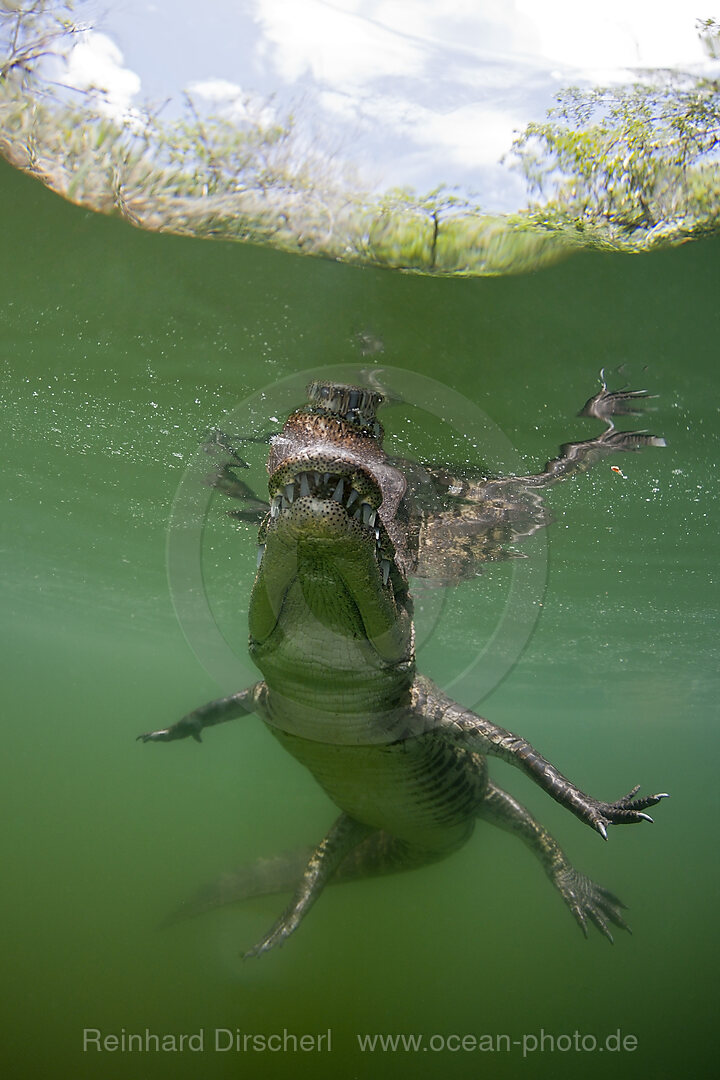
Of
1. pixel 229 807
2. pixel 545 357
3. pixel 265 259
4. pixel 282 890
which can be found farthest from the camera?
pixel 229 807

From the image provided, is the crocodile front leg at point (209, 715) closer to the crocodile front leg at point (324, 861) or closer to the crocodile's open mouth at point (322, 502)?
the crocodile front leg at point (324, 861)

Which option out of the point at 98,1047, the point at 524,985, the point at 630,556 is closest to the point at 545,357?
the point at 630,556

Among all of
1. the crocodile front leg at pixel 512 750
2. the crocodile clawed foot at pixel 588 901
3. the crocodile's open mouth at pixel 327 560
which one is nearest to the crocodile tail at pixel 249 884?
the crocodile clawed foot at pixel 588 901

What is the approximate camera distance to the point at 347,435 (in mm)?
4223

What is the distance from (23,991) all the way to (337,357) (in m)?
12.2

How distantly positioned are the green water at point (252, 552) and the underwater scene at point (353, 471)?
0.06 metres

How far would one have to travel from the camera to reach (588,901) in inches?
248

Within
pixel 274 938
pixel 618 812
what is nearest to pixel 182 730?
pixel 274 938

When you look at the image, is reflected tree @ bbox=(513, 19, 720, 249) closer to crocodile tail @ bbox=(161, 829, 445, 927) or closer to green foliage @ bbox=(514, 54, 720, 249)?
green foliage @ bbox=(514, 54, 720, 249)

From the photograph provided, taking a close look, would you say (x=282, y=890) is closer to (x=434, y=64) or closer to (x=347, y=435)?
(x=347, y=435)

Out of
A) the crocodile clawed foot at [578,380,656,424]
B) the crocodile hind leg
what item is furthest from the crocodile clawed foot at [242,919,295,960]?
the crocodile clawed foot at [578,380,656,424]

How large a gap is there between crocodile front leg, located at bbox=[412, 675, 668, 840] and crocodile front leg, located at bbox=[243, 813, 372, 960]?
2.49 metres

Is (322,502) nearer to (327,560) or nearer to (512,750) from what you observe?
(327,560)

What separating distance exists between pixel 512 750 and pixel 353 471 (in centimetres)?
279
